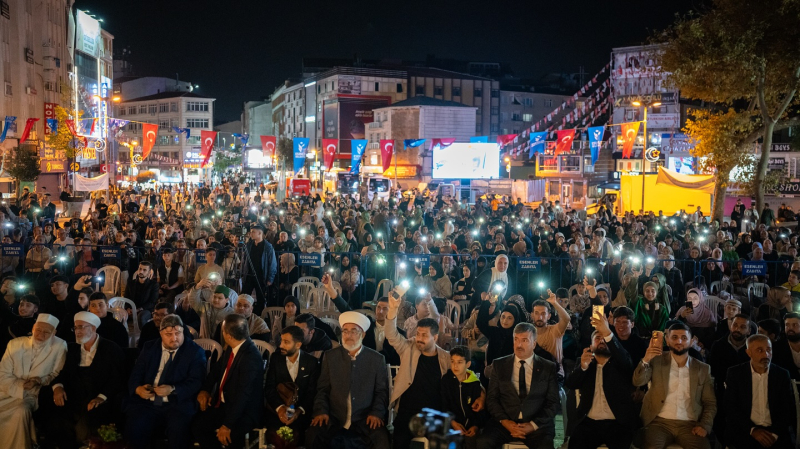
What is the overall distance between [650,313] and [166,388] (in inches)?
219

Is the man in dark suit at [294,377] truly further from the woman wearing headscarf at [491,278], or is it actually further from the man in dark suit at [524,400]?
the woman wearing headscarf at [491,278]

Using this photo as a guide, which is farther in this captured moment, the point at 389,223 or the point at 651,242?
the point at 389,223

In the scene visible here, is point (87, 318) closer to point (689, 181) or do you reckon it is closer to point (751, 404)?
point (751, 404)

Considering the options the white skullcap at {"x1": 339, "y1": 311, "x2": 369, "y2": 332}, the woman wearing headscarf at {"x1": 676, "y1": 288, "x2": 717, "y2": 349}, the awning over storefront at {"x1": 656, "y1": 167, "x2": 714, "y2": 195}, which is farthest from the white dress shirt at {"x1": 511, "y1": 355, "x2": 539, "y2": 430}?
the awning over storefront at {"x1": 656, "y1": 167, "x2": 714, "y2": 195}

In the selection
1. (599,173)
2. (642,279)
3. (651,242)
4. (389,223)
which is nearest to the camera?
(642,279)

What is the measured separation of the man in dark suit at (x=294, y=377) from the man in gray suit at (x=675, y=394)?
270cm

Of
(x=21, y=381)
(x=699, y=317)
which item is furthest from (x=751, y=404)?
(x=21, y=381)

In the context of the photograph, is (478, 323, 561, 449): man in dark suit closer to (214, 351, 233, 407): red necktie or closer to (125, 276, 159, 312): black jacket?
(214, 351, 233, 407): red necktie

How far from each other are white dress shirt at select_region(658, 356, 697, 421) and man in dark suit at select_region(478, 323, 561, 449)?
881 mm

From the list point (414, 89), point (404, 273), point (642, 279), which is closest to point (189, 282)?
point (404, 273)

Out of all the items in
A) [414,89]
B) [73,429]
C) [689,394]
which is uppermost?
[414,89]

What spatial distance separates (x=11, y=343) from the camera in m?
6.17

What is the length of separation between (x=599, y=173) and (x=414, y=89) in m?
26.1

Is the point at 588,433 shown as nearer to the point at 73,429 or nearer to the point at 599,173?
the point at 73,429
